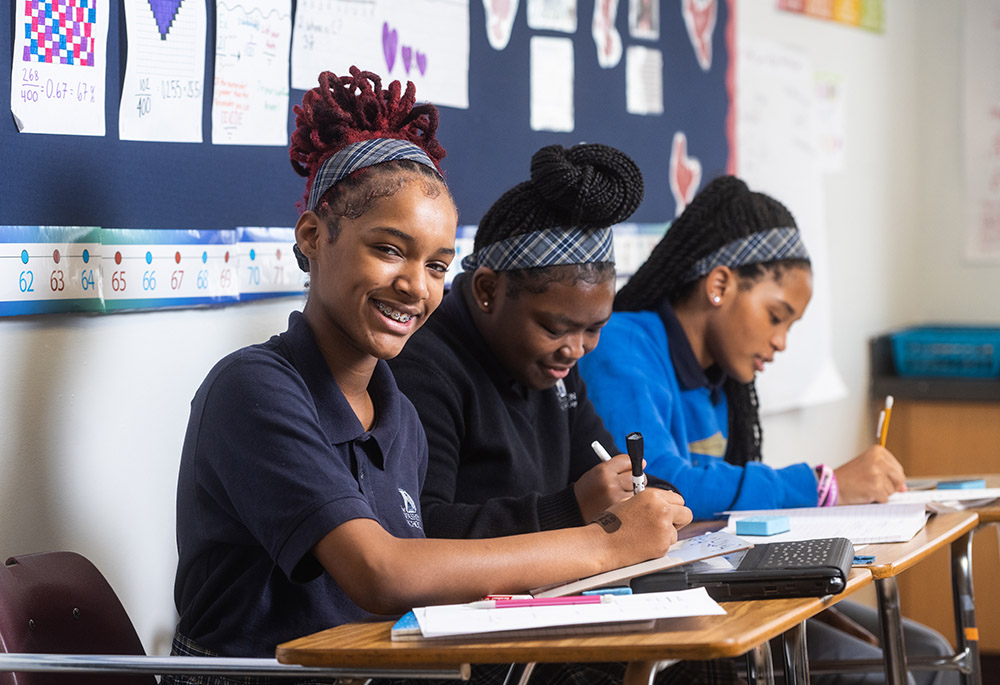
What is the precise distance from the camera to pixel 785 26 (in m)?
3.37

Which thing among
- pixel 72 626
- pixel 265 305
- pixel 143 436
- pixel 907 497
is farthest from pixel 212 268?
pixel 907 497

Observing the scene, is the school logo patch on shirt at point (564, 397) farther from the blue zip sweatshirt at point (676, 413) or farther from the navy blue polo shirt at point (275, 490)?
the navy blue polo shirt at point (275, 490)

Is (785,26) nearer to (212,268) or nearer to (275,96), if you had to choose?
(275,96)

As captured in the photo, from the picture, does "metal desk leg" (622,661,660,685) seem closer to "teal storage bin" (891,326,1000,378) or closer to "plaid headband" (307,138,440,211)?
"plaid headband" (307,138,440,211)

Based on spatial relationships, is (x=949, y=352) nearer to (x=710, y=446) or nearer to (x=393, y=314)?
(x=710, y=446)

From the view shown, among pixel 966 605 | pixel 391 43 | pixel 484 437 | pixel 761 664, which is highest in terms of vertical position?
pixel 391 43

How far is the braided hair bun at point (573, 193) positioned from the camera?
1776 mm

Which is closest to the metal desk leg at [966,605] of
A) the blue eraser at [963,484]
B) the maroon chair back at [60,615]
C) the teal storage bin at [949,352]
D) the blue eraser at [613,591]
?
the blue eraser at [963,484]

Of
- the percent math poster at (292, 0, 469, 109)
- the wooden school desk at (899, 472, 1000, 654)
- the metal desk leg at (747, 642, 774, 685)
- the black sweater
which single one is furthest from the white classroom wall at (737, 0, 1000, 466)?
the metal desk leg at (747, 642, 774, 685)

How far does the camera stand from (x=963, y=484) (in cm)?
223

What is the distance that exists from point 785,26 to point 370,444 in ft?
7.82

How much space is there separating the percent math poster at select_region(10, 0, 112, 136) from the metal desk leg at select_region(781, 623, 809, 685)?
1098mm

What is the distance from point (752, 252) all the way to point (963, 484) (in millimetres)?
580

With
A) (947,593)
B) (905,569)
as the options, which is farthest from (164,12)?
(947,593)
